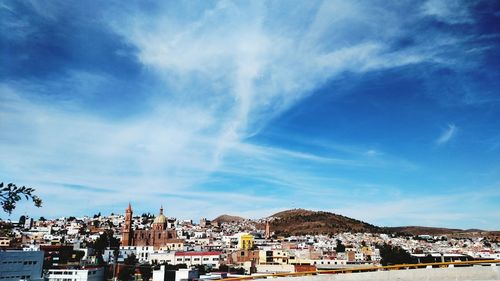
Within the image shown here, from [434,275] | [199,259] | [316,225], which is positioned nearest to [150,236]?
[199,259]

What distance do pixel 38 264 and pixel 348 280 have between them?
47.8 metres

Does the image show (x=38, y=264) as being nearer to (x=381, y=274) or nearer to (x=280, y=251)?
(x=280, y=251)

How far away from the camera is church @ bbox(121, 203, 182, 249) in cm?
10419

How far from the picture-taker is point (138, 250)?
3792 inches

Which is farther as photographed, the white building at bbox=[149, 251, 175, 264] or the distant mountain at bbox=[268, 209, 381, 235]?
the distant mountain at bbox=[268, 209, 381, 235]

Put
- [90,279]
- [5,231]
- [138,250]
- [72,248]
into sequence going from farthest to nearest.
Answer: [138,250]
[72,248]
[90,279]
[5,231]

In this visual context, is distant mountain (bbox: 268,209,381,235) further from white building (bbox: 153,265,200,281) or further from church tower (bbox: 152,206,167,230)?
white building (bbox: 153,265,200,281)

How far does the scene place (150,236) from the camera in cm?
10694

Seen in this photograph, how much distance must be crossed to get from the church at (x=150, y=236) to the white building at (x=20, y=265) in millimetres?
51843

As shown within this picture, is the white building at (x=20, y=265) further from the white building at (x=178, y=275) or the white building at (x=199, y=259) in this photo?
the white building at (x=199, y=259)

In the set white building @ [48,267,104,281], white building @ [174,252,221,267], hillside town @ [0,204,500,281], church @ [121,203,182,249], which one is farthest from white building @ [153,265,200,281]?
church @ [121,203,182,249]

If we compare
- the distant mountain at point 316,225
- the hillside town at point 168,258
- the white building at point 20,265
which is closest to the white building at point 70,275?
the hillside town at point 168,258

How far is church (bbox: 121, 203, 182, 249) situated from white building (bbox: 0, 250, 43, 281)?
51843 millimetres

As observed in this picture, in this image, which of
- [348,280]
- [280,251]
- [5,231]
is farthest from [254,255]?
[5,231]
